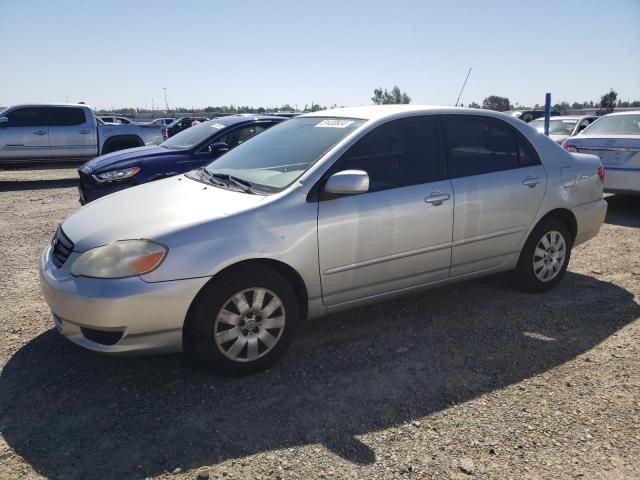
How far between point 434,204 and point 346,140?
2.65 ft

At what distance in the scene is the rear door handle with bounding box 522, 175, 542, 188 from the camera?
14.2 ft

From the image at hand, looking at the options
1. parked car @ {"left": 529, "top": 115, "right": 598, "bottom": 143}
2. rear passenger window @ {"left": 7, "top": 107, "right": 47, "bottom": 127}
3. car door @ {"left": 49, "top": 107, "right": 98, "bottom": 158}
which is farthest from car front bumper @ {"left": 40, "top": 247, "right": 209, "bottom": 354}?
parked car @ {"left": 529, "top": 115, "right": 598, "bottom": 143}

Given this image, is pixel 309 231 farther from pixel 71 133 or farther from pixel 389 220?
pixel 71 133

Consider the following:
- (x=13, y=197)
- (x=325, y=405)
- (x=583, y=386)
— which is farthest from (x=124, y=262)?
(x=13, y=197)

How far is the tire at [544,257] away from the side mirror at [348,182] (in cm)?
197

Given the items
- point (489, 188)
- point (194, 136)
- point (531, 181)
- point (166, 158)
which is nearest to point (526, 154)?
point (531, 181)

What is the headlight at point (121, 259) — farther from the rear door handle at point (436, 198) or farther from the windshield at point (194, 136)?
the windshield at point (194, 136)

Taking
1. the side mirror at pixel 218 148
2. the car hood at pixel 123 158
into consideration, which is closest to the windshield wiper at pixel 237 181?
the side mirror at pixel 218 148

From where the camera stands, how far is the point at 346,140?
143 inches

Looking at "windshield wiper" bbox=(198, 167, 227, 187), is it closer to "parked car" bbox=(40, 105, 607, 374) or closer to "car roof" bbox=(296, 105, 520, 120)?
"parked car" bbox=(40, 105, 607, 374)

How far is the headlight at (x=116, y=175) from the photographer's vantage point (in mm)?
6562

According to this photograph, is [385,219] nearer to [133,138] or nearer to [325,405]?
[325,405]

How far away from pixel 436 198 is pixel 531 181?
107cm

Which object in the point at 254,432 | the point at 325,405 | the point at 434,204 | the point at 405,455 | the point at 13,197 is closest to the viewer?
the point at 405,455
